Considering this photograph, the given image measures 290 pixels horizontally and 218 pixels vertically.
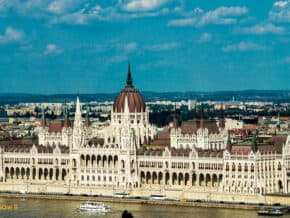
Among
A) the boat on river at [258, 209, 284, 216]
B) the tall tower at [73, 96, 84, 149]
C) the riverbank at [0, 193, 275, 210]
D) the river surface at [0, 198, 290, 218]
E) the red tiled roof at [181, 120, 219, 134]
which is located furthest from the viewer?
the red tiled roof at [181, 120, 219, 134]

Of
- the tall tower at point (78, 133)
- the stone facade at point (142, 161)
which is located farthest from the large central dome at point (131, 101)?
the tall tower at point (78, 133)

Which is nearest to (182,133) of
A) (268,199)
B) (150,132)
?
(150,132)

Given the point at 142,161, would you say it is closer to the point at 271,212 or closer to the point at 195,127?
the point at 195,127

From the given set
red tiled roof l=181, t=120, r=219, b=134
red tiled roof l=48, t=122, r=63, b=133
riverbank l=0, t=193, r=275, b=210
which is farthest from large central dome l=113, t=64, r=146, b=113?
riverbank l=0, t=193, r=275, b=210

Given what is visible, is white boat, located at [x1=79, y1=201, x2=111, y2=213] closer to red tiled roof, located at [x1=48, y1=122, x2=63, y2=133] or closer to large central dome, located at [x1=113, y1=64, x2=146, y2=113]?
large central dome, located at [x1=113, y1=64, x2=146, y2=113]

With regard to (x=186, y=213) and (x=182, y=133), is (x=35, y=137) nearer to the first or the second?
(x=182, y=133)

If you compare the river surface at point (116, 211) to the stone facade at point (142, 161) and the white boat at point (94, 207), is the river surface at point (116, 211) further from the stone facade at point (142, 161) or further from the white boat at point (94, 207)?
the stone facade at point (142, 161)

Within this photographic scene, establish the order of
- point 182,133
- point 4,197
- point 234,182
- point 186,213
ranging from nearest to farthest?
1. point 186,213
2. point 234,182
3. point 4,197
4. point 182,133

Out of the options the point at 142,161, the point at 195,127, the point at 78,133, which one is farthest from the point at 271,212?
the point at 78,133
